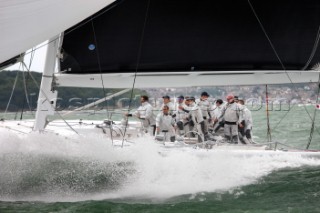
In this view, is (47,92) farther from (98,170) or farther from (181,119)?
(181,119)

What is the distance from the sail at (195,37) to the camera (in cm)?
978

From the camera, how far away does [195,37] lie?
33.8ft

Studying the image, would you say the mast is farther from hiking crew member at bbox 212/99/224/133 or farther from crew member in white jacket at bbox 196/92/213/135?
hiking crew member at bbox 212/99/224/133

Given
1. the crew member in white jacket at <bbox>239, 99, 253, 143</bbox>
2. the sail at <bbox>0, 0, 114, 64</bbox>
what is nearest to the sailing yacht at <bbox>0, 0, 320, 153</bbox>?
the crew member in white jacket at <bbox>239, 99, 253, 143</bbox>

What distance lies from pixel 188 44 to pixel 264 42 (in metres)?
1.55

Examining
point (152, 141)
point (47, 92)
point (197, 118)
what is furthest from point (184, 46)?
point (47, 92)

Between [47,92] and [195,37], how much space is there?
2969 millimetres

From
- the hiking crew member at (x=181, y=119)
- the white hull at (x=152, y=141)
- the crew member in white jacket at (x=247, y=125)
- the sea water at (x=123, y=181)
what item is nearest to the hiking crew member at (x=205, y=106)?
the hiking crew member at (x=181, y=119)

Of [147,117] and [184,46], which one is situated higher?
[184,46]

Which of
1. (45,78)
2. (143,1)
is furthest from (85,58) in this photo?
(143,1)

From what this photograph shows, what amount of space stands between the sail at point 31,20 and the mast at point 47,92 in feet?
8.38

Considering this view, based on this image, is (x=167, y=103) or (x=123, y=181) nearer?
(x=123, y=181)

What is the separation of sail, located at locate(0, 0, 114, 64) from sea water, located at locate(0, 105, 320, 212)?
211 centimetres

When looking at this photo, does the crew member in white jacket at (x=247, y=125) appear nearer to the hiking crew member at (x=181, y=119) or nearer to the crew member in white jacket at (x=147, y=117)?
the hiking crew member at (x=181, y=119)
